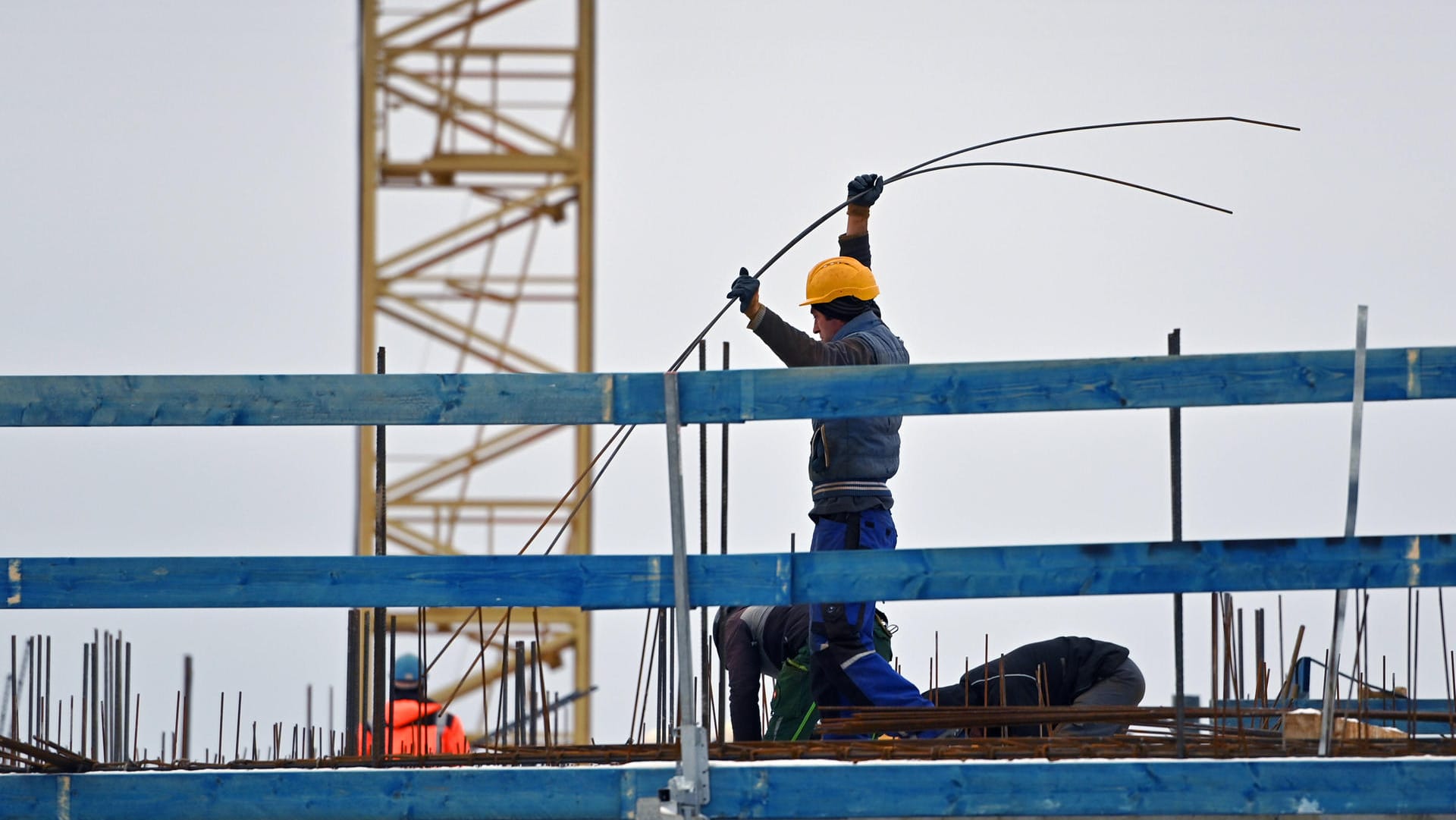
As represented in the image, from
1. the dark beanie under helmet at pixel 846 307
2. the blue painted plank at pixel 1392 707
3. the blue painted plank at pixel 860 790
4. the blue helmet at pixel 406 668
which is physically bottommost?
the blue helmet at pixel 406 668

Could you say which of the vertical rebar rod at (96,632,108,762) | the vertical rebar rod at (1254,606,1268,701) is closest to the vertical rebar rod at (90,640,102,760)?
the vertical rebar rod at (96,632,108,762)

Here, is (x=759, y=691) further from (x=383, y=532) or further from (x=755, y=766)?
(x=755, y=766)

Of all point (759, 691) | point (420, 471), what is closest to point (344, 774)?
point (759, 691)

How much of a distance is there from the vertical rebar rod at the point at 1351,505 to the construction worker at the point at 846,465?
80.6 inches

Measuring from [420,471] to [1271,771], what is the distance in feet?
91.8

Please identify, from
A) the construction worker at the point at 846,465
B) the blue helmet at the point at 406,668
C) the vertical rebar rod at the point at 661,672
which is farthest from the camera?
the blue helmet at the point at 406,668

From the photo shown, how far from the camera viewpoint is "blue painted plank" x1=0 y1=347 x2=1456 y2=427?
6.22 m

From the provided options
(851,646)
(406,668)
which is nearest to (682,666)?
(851,646)

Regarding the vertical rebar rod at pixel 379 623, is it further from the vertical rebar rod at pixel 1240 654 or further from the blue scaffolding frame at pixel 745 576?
the vertical rebar rod at pixel 1240 654

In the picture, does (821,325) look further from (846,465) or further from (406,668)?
(406,668)

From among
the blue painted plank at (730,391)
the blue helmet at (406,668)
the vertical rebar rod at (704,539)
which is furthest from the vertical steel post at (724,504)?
the blue helmet at (406,668)

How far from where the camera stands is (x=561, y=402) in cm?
638

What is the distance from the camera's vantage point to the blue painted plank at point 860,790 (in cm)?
612

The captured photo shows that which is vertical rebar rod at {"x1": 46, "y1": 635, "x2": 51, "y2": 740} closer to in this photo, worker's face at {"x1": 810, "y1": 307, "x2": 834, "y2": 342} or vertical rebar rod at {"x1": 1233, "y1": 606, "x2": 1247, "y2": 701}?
vertical rebar rod at {"x1": 1233, "y1": 606, "x2": 1247, "y2": 701}
